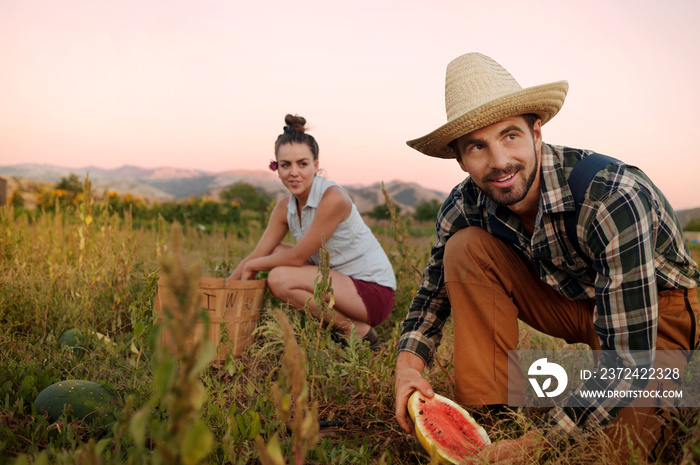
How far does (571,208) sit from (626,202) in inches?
9.0

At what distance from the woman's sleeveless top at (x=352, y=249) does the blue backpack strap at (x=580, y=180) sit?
5.53 feet

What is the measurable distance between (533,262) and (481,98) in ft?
2.83

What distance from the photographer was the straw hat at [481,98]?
210 centimetres

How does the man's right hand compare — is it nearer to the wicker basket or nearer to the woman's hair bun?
the wicker basket

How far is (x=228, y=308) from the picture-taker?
9.71 feet

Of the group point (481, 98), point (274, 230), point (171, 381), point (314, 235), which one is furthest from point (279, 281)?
point (171, 381)

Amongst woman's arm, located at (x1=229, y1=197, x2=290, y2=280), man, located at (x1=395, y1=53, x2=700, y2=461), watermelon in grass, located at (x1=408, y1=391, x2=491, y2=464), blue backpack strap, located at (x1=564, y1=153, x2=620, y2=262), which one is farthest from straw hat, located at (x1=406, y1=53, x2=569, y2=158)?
woman's arm, located at (x1=229, y1=197, x2=290, y2=280)

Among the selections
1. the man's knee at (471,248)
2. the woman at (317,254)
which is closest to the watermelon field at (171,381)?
the woman at (317,254)

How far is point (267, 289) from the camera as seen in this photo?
3477 millimetres

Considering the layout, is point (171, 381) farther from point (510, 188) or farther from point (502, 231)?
point (502, 231)

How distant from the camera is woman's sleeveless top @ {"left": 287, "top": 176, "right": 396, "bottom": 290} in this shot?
11.8 feet

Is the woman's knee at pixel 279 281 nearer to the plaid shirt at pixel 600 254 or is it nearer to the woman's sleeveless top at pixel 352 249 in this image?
the woman's sleeveless top at pixel 352 249

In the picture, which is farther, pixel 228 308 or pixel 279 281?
pixel 279 281

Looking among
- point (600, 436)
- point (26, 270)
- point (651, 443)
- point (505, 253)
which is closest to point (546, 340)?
point (505, 253)
